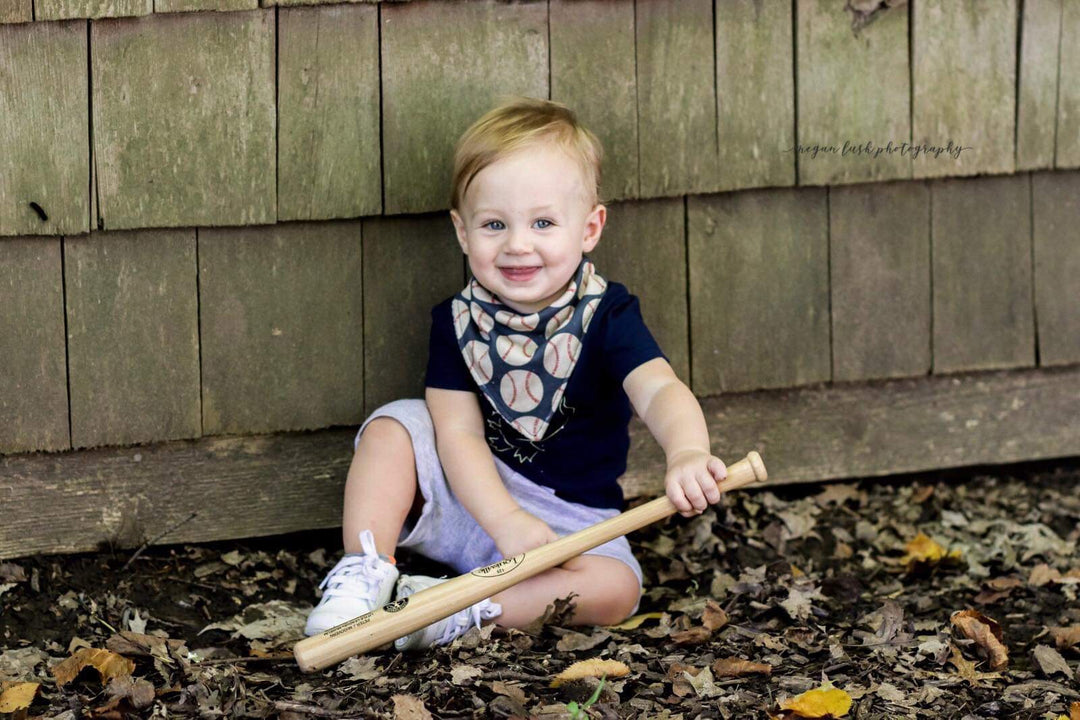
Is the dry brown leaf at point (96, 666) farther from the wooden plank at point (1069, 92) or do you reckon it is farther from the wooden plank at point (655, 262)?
the wooden plank at point (1069, 92)

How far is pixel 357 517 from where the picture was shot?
113 inches

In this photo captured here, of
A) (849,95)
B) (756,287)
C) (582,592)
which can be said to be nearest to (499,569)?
(582,592)

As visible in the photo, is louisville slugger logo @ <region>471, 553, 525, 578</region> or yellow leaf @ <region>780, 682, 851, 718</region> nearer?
yellow leaf @ <region>780, 682, 851, 718</region>

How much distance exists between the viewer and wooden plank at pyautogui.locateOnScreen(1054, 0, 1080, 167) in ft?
11.0

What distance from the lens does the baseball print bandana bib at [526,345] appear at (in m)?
2.88

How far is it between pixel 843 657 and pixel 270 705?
113 cm

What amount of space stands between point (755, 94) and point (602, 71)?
41cm

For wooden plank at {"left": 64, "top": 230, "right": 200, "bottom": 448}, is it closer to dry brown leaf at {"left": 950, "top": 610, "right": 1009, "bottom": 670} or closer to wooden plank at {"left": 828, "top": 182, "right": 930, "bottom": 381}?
wooden plank at {"left": 828, "top": 182, "right": 930, "bottom": 381}

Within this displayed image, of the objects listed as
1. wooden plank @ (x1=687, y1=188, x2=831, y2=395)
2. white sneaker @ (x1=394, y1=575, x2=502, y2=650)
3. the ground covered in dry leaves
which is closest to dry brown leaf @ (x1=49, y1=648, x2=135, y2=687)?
the ground covered in dry leaves

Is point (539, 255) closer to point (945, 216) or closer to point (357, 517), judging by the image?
point (357, 517)

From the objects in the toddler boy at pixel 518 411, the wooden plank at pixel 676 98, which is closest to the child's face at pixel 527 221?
the toddler boy at pixel 518 411

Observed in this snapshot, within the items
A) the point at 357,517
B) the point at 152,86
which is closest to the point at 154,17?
the point at 152,86

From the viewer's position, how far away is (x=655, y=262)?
10.7ft

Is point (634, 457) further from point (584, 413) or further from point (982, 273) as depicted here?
point (982, 273)
